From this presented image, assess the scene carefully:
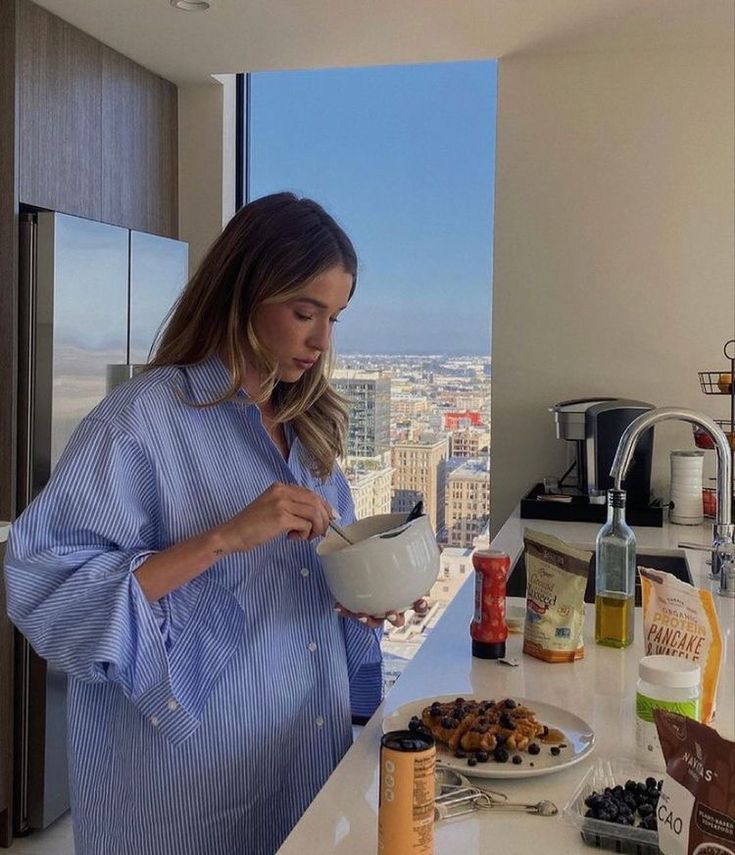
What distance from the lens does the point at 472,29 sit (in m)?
3.07

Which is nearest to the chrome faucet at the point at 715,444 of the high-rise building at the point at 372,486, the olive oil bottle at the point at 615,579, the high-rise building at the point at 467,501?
the olive oil bottle at the point at 615,579

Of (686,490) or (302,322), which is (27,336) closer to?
(302,322)

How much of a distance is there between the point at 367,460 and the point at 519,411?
696 mm

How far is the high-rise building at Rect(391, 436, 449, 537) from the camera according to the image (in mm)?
3711

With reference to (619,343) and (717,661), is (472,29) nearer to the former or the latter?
(619,343)

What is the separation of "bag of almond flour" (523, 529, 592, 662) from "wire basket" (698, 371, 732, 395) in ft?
5.73

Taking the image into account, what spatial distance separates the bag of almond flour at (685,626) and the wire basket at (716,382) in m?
1.81

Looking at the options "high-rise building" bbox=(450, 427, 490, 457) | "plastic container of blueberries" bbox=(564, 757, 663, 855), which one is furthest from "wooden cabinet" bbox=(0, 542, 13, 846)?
"plastic container of blueberries" bbox=(564, 757, 663, 855)

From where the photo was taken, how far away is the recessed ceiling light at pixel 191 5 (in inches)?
112

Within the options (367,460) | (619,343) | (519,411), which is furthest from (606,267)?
(367,460)

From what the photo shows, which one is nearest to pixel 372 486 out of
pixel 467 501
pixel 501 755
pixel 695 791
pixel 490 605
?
pixel 467 501

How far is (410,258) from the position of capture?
372 cm

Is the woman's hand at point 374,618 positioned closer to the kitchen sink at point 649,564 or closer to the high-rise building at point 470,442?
the kitchen sink at point 649,564

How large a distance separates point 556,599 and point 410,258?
2394 millimetres
